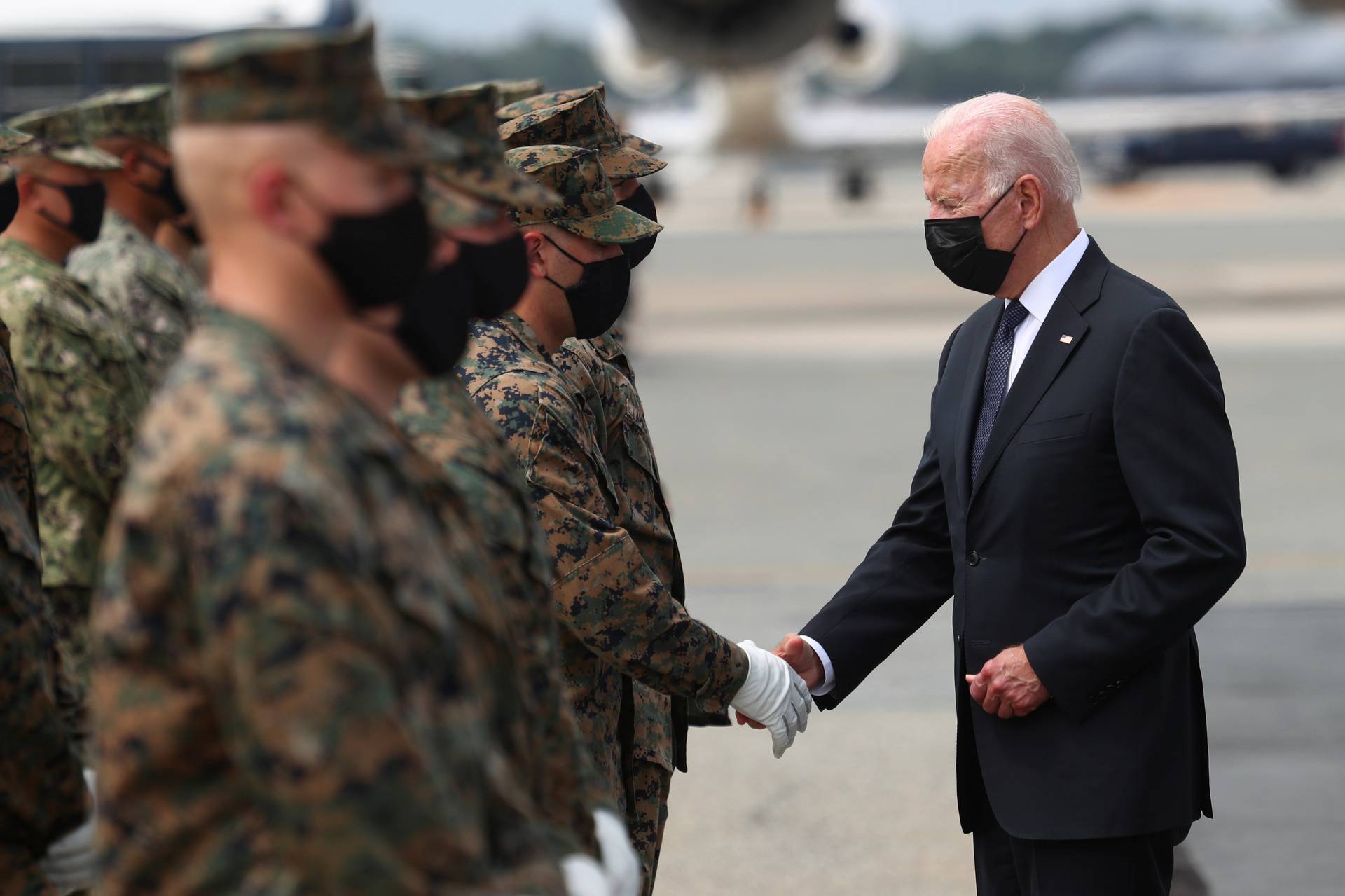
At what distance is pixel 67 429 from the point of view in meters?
4.30

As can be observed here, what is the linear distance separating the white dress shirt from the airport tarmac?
73.3 inches

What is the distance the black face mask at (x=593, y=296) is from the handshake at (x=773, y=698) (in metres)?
0.64

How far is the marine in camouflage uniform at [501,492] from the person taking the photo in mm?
1771

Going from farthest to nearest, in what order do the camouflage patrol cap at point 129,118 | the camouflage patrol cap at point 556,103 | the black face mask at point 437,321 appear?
the camouflage patrol cap at point 129,118
the camouflage patrol cap at point 556,103
the black face mask at point 437,321

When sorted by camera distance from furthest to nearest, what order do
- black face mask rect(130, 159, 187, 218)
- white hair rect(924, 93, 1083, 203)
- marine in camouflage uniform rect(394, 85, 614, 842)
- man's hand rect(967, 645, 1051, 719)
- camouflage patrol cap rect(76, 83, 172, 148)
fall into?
black face mask rect(130, 159, 187, 218) → camouflage patrol cap rect(76, 83, 172, 148) → white hair rect(924, 93, 1083, 203) → man's hand rect(967, 645, 1051, 719) → marine in camouflage uniform rect(394, 85, 614, 842)

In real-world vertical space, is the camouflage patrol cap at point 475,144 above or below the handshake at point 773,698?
above

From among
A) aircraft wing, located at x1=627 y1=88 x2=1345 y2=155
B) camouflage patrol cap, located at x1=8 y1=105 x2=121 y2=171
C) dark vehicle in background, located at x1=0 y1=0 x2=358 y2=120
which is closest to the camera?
camouflage patrol cap, located at x1=8 y1=105 x2=121 y2=171

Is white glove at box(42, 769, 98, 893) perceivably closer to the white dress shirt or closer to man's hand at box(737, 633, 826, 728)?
man's hand at box(737, 633, 826, 728)

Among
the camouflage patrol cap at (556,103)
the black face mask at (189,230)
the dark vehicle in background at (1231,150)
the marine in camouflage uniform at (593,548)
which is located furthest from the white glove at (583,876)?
the dark vehicle in background at (1231,150)

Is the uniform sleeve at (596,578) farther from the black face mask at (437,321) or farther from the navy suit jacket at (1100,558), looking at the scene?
the black face mask at (437,321)

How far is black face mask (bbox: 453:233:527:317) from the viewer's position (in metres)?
1.95

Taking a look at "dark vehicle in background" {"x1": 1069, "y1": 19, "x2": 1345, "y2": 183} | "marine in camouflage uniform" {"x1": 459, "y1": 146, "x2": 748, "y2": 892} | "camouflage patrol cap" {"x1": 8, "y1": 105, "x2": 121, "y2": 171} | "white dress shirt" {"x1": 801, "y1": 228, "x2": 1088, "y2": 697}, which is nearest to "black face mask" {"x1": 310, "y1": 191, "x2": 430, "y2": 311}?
"marine in camouflage uniform" {"x1": 459, "y1": 146, "x2": 748, "y2": 892}

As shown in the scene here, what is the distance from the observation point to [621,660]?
2.80 metres

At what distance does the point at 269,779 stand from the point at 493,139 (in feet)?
3.32
